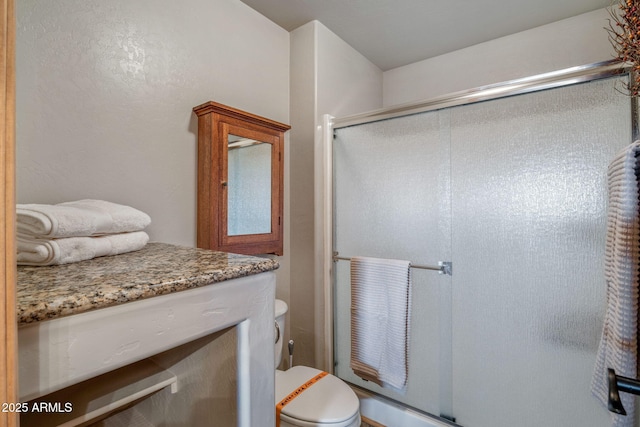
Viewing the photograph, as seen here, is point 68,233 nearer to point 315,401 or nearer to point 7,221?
point 7,221

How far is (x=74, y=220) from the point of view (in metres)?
0.72

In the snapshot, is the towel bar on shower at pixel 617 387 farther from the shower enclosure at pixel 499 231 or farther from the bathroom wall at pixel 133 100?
the bathroom wall at pixel 133 100

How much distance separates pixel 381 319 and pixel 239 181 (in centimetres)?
99

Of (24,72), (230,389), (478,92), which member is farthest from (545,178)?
(24,72)

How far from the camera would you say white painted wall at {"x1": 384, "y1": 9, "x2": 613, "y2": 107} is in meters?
1.67

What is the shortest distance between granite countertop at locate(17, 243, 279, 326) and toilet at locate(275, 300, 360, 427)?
0.69 metres

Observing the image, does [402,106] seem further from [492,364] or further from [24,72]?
[24,72]

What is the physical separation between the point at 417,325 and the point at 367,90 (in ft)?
5.42

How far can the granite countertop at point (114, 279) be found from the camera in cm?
44

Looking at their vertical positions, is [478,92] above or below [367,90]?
below

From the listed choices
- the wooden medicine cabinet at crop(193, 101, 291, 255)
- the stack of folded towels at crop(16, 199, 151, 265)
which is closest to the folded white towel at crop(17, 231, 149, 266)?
the stack of folded towels at crop(16, 199, 151, 265)

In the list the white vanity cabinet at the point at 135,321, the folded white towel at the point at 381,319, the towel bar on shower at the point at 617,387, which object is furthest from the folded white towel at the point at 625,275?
the white vanity cabinet at the point at 135,321

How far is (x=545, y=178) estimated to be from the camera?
1214 millimetres

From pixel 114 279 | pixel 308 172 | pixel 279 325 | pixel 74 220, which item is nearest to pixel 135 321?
pixel 114 279
